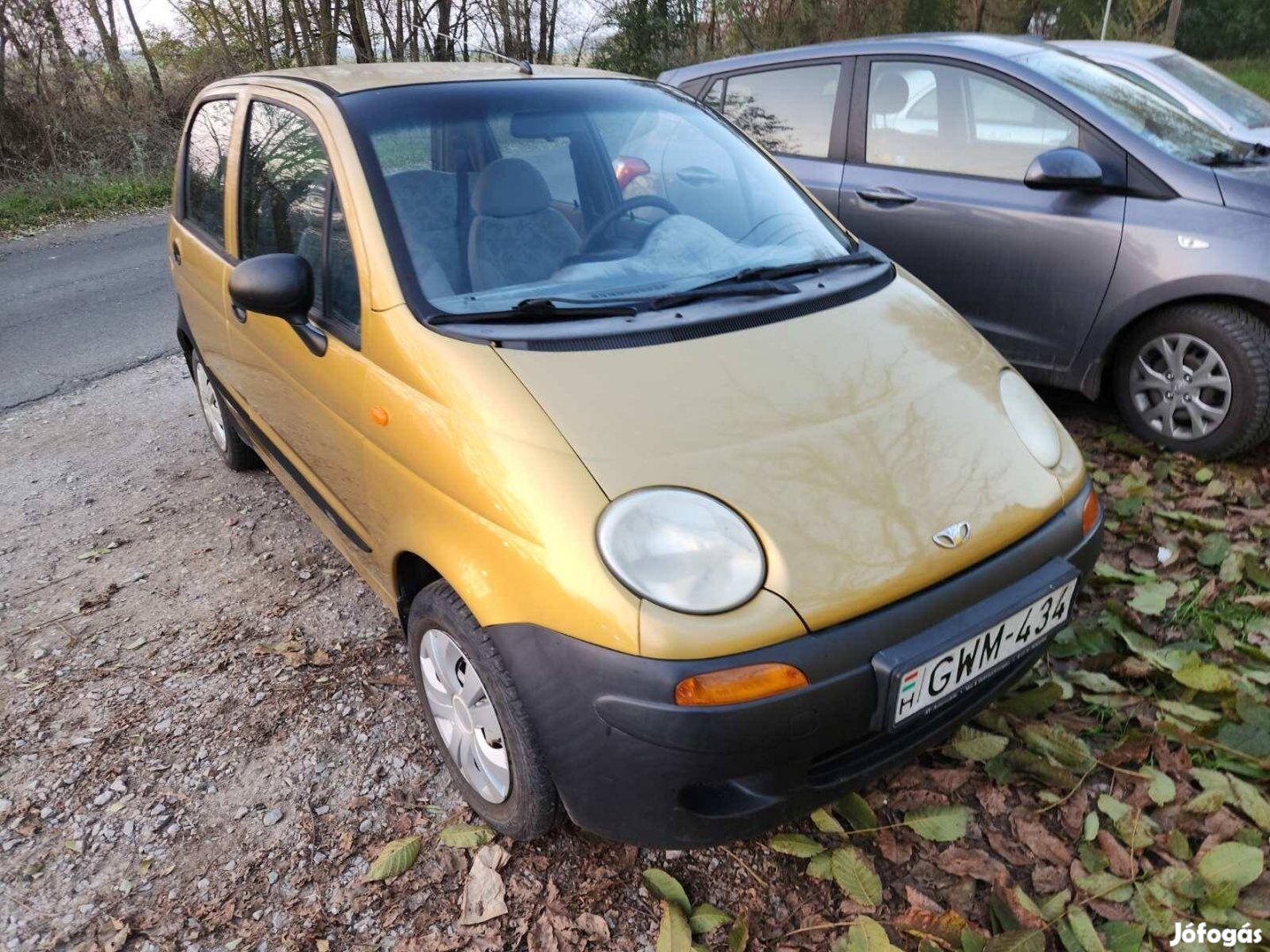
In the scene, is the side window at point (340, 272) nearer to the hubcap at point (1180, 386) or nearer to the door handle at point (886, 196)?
the door handle at point (886, 196)

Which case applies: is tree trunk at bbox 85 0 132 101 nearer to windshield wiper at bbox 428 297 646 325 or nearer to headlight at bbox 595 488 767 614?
windshield wiper at bbox 428 297 646 325

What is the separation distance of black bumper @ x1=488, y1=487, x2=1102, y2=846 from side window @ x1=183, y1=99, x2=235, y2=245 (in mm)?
2322

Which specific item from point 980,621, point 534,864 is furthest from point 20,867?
point 980,621

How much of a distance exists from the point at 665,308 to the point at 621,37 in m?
16.6

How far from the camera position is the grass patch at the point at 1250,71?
16270 millimetres

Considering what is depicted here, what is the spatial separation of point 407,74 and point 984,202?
2435 millimetres

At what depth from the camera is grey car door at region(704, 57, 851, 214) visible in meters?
4.28

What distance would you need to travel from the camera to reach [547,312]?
210cm

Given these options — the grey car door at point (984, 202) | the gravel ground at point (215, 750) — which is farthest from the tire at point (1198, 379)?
the gravel ground at point (215, 750)

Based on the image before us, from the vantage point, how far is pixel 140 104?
1273 cm

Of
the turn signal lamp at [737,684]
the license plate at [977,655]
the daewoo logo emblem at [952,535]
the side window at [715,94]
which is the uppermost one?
the side window at [715,94]

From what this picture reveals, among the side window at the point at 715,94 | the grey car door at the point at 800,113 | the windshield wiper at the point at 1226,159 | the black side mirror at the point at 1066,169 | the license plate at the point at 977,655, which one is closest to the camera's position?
the license plate at the point at 977,655

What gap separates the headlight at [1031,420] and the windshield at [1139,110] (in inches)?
74.8

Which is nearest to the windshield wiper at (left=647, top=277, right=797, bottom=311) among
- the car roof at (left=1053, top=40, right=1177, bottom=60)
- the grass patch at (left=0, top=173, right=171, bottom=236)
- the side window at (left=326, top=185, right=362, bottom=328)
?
the side window at (left=326, top=185, right=362, bottom=328)
